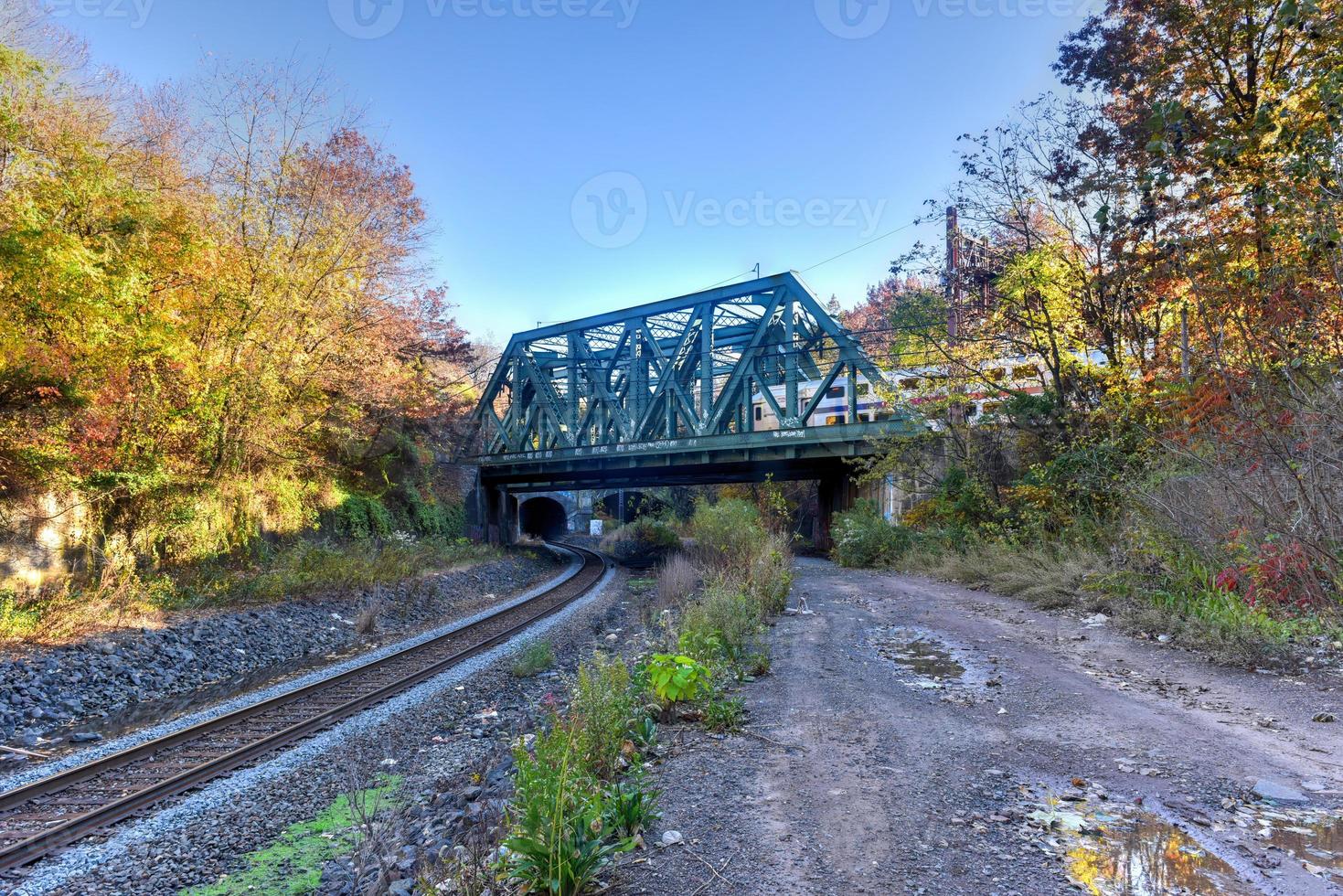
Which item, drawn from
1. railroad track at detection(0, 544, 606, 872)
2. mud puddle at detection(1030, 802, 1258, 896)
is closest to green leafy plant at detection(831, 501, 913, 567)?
railroad track at detection(0, 544, 606, 872)

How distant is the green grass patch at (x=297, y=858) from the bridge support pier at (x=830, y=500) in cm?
2391

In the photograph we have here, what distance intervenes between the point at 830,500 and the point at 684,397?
793 centimetres

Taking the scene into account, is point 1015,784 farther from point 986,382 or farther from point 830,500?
point 830,500

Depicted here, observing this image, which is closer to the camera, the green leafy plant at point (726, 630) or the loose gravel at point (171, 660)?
the green leafy plant at point (726, 630)

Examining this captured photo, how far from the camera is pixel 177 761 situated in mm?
7105

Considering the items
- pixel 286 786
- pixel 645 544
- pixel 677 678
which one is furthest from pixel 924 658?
pixel 645 544

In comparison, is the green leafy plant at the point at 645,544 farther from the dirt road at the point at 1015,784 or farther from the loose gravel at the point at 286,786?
the dirt road at the point at 1015,784

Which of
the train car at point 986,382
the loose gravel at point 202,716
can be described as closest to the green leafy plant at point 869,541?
the train car at point 986,382

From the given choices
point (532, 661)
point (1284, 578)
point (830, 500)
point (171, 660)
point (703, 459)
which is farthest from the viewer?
point (830, 500)

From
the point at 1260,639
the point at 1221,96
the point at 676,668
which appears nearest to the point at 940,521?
the point at 1221,96

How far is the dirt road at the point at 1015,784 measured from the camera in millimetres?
3205

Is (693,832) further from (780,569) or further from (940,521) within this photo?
(940,521)

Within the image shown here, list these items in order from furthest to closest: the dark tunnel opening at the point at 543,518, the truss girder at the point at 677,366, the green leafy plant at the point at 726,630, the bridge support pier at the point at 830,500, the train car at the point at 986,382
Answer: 1. the dark tunnel opening at the point at 543,518
2. the bridge support pier at the point at 830,500
3. the truss girder at the point at 677,366
4. the train car at the point at 986,382
5. the green leafy plant at the point at 726,630

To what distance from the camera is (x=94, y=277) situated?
34.9 ft
